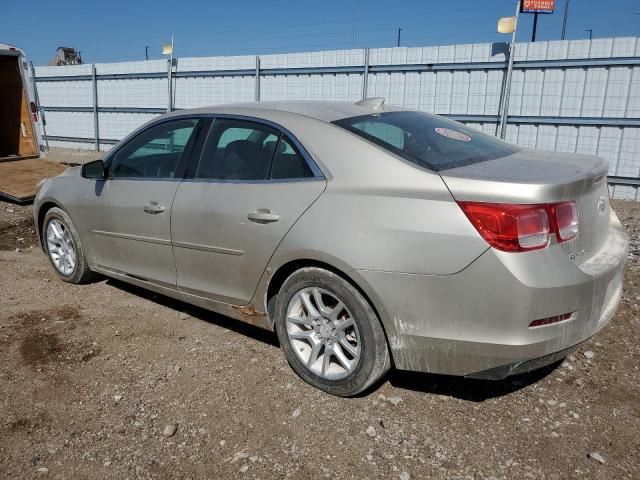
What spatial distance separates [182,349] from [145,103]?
1313cm

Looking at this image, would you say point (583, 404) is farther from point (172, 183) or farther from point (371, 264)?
point (172, 183)

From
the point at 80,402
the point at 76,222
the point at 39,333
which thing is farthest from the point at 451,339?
the point at 76,222

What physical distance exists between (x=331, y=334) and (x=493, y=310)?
2.98 ft

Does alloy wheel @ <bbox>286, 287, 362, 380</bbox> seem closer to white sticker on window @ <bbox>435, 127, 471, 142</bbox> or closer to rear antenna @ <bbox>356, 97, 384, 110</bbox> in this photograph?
white sticker on window @ <bbox>435, 127, 471, 142</bbox>

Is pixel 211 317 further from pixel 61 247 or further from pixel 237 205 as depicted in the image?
pixel 61 247

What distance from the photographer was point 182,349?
140 inches

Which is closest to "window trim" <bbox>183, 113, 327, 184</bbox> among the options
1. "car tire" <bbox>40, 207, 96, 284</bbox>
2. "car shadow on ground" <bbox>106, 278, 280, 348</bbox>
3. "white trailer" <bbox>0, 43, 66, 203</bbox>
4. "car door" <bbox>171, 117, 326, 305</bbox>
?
"car door" <bbox>171, 117, 326, 305</bbox>

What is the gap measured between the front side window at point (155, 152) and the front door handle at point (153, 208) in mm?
223

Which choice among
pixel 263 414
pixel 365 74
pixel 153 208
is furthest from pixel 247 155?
pixel 365 74

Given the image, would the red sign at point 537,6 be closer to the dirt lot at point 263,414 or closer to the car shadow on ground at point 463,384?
the dirt lot at point 263,414

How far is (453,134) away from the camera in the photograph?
333 cm

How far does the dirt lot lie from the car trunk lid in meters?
0.90

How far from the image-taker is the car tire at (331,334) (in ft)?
8.89

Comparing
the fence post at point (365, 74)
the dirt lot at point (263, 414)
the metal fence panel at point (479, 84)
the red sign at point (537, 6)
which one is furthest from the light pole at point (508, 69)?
the dirt lot at point (263, 414)
